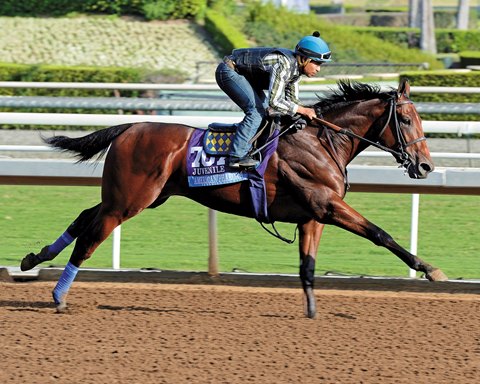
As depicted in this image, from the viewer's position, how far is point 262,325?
610cm

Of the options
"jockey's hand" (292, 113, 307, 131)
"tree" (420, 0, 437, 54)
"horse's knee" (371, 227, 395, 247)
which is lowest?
"tree" (420, 0, 437, 54)

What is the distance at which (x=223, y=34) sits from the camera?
24.8m

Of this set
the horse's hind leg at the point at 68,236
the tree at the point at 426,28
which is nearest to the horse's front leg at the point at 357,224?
the horse's hind leg at the point at 68,236

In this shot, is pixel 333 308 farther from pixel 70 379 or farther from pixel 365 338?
pixel 70 379

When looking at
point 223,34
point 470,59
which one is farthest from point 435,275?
point 470,59

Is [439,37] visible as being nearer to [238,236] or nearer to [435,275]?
[238,236]

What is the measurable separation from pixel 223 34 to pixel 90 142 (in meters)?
18.4

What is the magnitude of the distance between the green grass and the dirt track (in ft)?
3.51

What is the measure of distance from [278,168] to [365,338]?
1.17m

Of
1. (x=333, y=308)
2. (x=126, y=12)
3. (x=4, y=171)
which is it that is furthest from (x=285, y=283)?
(x=126, y=12)

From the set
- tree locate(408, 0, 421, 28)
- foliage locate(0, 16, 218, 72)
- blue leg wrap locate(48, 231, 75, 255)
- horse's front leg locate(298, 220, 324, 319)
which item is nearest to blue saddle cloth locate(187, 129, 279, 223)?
horse's front leg locate(298, 220, 324, 319)

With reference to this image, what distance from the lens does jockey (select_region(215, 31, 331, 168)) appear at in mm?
6203

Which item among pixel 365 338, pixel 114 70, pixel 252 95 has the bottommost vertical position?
pixel 114 70

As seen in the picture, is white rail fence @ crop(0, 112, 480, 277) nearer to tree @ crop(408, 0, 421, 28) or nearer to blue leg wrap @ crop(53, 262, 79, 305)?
blue leg wrap @ crop(53, 262, 79, 305)
